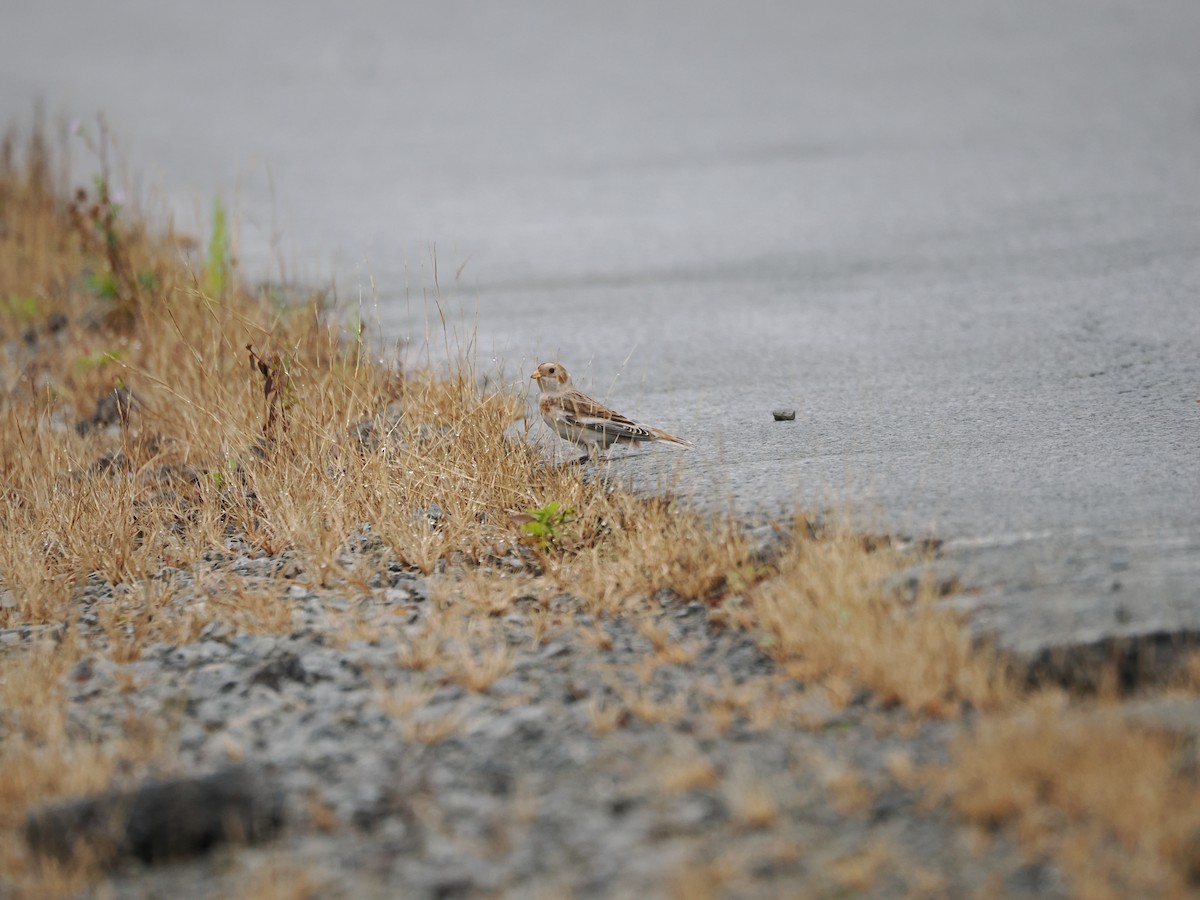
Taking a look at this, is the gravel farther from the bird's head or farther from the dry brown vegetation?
the bird's head

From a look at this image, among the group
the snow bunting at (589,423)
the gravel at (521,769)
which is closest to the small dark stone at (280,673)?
the gravel at (521,769)

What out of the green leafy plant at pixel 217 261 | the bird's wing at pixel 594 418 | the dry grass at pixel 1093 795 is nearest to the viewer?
the dry grass at pixel 1093 795

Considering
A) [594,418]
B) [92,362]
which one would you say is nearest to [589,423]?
[594,418]

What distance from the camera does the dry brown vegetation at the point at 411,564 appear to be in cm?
284

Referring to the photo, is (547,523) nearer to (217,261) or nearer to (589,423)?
(589,423)

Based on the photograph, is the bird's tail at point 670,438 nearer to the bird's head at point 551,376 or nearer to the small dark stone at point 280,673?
the bird's head at point 551,376

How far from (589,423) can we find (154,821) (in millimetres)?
2367

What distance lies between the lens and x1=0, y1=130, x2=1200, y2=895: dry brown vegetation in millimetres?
2836

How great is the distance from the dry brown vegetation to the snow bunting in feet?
0.59

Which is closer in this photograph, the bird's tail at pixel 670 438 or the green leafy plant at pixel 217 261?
the bird's tail at pixel 670 438

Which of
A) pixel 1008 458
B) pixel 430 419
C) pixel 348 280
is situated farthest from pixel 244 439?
pixel 1008 458

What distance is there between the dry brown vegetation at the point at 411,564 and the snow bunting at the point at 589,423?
18 centimetres

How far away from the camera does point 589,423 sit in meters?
4.89

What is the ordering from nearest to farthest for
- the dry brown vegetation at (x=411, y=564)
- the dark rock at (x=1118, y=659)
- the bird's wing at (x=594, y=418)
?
the dry brown vegetation at (x=411, y=564)
the dark rock at (x=1118, y=659)
the bird's wing at (x=594, y=418)
